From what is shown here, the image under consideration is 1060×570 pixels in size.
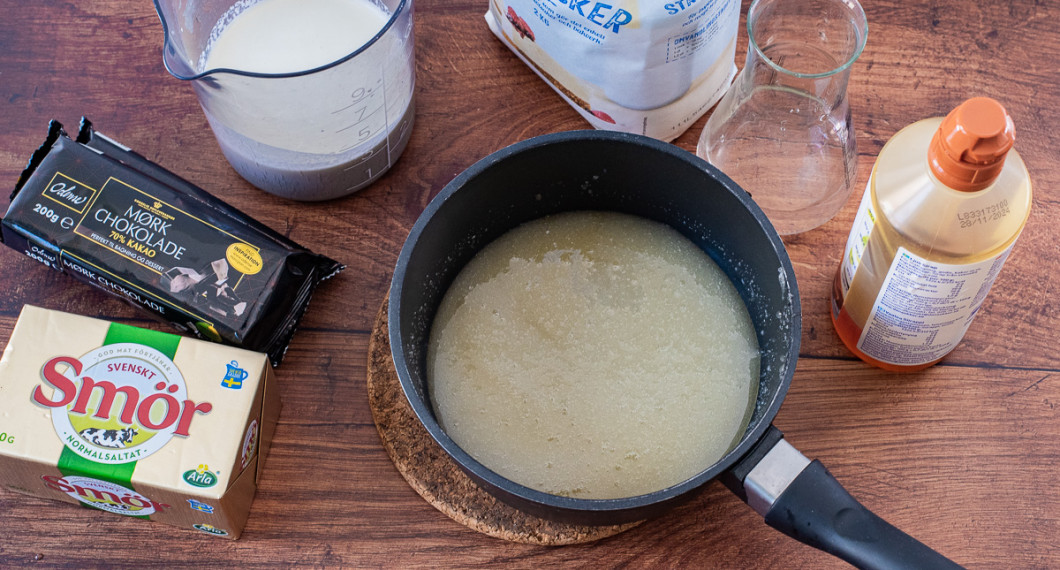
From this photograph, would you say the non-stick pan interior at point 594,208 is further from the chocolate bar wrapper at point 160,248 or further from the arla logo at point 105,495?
the arla logo at point 105,495

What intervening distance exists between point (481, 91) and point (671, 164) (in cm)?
28

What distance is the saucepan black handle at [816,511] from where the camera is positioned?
0.65 meters

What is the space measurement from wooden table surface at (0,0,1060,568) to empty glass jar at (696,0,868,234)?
0.03m

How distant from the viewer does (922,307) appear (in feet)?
2.59

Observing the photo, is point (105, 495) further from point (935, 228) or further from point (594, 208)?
point (935, 228)

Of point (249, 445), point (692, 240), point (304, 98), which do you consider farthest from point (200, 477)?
point (692, 240)

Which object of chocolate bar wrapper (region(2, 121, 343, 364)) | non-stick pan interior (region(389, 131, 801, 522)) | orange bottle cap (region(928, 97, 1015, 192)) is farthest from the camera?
chocolate bar wrapper (region(2, 121, 343, 364))

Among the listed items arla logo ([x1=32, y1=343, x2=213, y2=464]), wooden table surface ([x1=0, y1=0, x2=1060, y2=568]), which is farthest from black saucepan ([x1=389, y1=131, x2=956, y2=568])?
arla logo ([x1=32, y1=343, x2=213, y2=464])

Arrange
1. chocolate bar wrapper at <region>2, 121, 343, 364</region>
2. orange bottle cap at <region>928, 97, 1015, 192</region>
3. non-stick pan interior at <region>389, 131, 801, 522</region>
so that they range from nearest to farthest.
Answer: orange bottle cap at <region>928, 97, 1015, 192</region>
non-stick pan interior at <region>389, 131, 801, 522</region>
chocolate bar wrapper at <region>2, 121, 343, 364</region>

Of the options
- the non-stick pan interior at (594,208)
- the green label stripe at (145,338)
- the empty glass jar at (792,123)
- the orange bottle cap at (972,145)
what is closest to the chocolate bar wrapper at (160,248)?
the green label stripe at (145,338)

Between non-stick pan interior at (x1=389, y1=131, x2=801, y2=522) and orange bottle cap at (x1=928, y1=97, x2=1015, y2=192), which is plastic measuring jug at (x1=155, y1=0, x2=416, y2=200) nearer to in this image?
non-stick pan interior at (x1=389, y1=131, x2=801, y2=522)

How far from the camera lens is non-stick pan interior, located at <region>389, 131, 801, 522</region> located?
746mm

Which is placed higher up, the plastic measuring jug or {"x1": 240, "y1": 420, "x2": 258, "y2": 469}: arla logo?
the plastic measuring jug

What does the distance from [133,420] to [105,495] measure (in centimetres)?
7
